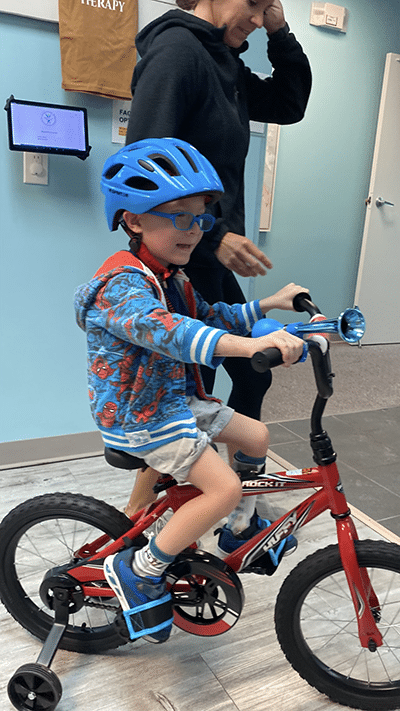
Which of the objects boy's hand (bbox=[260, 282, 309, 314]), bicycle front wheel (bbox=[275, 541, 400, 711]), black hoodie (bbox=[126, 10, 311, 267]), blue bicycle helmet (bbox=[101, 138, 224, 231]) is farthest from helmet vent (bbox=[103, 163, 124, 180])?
bicycle front wheel (bbox=[275, 541, 400, 711])

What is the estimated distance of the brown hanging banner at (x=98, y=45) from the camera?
2.04 metres

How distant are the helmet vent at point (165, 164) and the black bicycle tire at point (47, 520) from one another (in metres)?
0.75

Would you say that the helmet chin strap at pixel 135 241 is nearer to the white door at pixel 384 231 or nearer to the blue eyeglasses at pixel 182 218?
the blue eyeglasses at pixel 182 218

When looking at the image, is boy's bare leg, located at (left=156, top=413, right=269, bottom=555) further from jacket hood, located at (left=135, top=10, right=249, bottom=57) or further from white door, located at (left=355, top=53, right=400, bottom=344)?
white door, located at (left=355, top=53, right=400, bottom=344)

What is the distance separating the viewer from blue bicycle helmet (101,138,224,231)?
3.70 feet

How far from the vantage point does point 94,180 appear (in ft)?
7.46

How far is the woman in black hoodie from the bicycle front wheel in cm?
65

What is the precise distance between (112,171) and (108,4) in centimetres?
120

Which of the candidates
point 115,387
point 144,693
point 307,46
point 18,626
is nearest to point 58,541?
point 18,626

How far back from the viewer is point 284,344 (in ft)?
3.06

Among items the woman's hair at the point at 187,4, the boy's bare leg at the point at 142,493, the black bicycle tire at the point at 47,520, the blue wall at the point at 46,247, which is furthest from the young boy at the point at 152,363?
the blue wall at the point at 46,247

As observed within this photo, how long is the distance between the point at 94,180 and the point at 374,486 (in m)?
1.66

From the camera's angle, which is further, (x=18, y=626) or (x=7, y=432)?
(x=7, y=432)

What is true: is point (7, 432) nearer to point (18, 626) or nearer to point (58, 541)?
point (58, 541)
